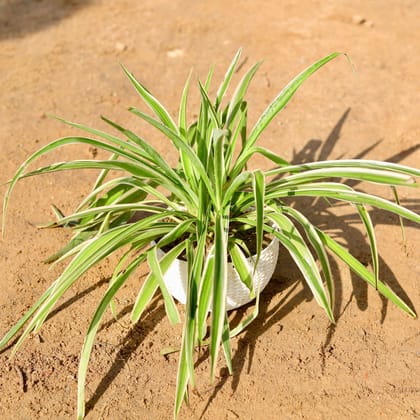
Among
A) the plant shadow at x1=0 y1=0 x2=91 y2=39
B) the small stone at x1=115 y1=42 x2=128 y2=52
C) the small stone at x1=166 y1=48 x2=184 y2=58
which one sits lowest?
the small stone at x1=166 y1=48 x2=184 y2=58

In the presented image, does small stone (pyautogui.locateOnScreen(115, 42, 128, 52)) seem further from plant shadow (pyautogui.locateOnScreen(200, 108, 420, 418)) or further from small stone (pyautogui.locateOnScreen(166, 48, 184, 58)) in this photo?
plant shadow (pyautogui.locateOnScreen(200, 108, 420, 418))

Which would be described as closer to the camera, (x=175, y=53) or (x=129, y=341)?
(x=129, y=341)

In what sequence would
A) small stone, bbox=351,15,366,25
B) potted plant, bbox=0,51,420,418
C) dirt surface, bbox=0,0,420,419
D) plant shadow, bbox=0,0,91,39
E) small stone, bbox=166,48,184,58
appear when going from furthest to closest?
plant shadow, bbox=0,0,91,39 → small stone, bbox=351,15,366,25 → small stone, bbox=166,48,184,58 → dirt surface, bbox=0,0,420,419 → potted plant, bbox=0,51,420,418

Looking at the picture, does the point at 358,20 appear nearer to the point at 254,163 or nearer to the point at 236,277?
the point at 254,163

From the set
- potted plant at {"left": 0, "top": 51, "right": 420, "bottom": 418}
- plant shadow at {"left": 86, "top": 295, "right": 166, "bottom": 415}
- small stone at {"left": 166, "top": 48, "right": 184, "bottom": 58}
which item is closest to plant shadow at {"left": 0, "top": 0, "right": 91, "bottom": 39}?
small stone at {"left": 166, "top": 48, "right": 184, "bottom": 58}

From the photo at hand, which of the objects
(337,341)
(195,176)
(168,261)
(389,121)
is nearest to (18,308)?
(168,261)

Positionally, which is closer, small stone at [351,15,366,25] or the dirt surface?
the dirt surface

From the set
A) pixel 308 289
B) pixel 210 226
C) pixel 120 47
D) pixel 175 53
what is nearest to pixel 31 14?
pixel 120 47

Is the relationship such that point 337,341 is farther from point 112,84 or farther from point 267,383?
point 112,84
